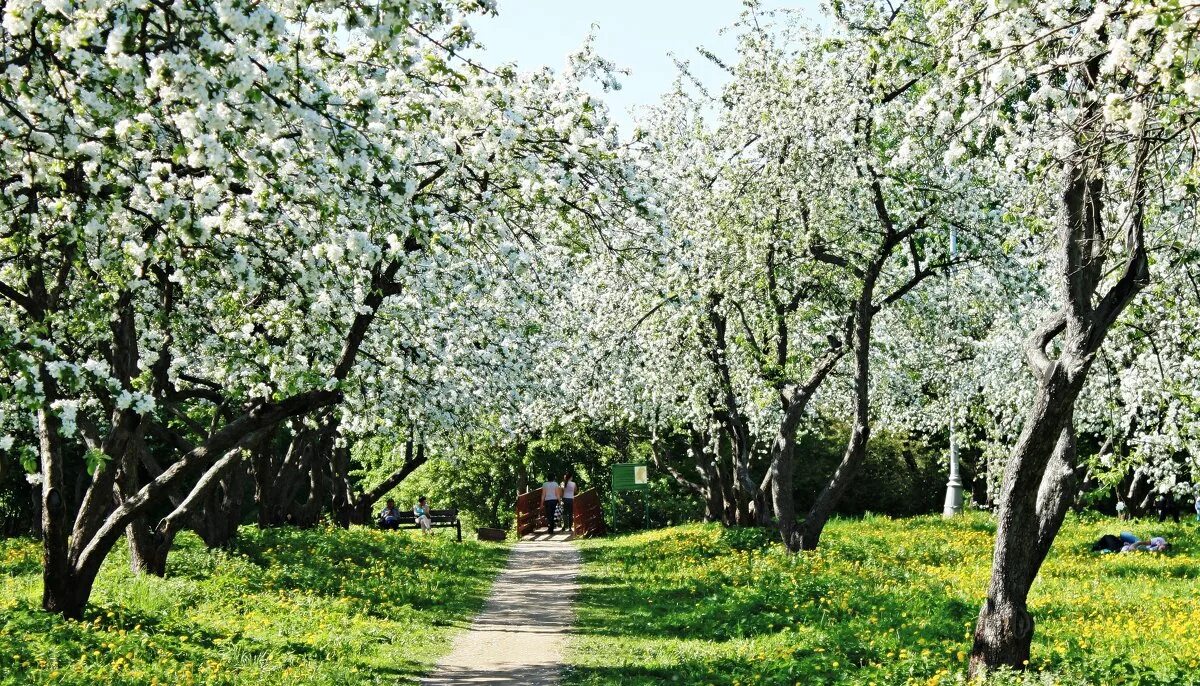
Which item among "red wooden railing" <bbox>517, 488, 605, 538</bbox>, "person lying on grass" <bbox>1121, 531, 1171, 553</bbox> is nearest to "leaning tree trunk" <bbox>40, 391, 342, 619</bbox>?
"person lying on grass" <bbox>1121, 531, 1171, 553</bbox>

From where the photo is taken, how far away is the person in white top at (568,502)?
36469 mm

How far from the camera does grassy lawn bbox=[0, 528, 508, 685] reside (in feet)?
32.5

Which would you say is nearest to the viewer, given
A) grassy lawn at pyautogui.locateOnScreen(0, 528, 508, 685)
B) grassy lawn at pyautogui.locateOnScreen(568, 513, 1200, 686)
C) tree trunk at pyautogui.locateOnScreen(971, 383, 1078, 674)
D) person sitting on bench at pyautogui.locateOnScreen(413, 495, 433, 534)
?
tree trunk at pyautogui.locateOnScreen(971, 383, 1078, 674)

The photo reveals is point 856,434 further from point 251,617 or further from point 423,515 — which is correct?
point 423,515

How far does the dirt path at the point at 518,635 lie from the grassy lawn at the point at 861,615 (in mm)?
369

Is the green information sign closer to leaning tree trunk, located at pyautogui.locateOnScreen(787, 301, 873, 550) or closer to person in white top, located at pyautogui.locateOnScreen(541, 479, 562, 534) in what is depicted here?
person in white top, located at pyautogui.locateOnScreen(541, 479, 562, 534)

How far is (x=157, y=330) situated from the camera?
14.2m

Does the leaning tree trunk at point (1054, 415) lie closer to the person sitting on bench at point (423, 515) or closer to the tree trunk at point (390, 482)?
the tree trunk at point (390, 482)

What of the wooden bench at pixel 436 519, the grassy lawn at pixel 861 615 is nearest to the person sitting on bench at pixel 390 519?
the wooden bench at pixel 436 519

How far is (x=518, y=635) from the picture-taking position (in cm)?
1443

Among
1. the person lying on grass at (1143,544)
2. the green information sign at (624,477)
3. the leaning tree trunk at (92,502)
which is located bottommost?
the person lying on grass at (1143,544)

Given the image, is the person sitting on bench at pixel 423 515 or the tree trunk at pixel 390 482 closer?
the tree trunk at pixel 390 482

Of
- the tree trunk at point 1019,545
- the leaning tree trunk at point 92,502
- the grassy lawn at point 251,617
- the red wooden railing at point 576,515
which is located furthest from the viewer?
the red wooden railing at point 576,515

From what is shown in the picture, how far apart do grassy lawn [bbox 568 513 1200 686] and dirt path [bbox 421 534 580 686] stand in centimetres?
37
